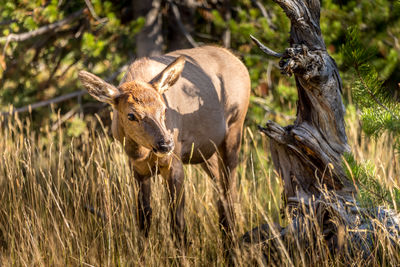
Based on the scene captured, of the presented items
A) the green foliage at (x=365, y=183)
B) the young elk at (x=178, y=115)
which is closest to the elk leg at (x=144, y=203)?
the young elk at (x=178, y=115)

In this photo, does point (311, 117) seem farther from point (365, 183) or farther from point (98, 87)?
point (98, 87)

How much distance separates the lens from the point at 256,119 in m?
6.95

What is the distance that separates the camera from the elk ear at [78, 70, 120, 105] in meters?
4.00

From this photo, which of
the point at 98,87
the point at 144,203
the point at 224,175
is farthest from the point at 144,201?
the point at 98,87

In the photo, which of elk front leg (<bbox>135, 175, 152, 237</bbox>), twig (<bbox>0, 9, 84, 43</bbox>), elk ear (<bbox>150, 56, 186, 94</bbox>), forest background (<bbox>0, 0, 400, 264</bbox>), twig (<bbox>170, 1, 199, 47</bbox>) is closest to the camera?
elk ear (<bbox>150, 56, 186, 94</bbox>)

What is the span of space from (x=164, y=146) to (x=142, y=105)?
0.44m

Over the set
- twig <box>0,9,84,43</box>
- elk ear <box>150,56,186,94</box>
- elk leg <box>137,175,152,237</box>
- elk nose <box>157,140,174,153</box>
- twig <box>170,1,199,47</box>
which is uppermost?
elk ear <box>150,56,186,94</box>

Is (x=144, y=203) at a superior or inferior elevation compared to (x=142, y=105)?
inferior

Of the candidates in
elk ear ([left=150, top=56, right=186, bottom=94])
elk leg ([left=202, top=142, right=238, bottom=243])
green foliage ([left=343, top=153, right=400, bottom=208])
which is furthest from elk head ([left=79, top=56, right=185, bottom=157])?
green foliage ([left=343, top=153, right=400, bottom=208])

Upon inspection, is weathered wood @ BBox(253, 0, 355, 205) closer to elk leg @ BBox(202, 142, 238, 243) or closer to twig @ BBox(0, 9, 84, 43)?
elk leg @ BBox(202, 142, 238, 243)

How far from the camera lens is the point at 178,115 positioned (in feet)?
14.8

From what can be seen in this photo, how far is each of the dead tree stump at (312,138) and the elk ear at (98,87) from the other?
1.31m

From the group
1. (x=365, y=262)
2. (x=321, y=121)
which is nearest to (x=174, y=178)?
(x=321, y=121)

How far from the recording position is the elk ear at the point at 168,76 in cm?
422
